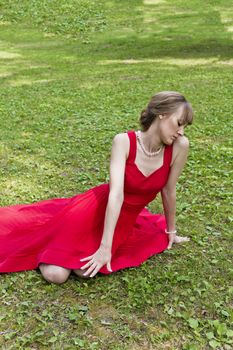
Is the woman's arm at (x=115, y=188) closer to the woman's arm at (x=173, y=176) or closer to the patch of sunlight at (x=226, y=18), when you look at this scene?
the woman's arm at (x=173, y=176)

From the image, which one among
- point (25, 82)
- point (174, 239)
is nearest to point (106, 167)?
point (174, 239)

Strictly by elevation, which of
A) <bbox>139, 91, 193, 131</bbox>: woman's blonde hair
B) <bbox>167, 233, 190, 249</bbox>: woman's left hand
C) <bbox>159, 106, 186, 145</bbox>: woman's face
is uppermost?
<bbox>139, 91, 193, 131</bbox>: woman's blonde hair

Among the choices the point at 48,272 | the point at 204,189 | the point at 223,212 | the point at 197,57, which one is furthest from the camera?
the point at 197,57

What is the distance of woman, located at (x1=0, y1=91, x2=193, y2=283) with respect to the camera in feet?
12.6

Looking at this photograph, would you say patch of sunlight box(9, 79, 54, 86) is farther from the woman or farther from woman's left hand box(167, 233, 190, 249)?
woman's left hand box(167, 233, 190, 249)

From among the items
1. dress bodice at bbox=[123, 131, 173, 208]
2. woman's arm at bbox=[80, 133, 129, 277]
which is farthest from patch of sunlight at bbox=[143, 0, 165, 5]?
woman's arm at bbox=[80, 133, 129, 277]

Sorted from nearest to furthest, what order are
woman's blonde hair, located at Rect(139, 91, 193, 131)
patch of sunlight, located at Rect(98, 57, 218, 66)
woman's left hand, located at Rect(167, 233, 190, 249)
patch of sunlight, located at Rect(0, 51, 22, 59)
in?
1. woman's blonde hair, located at Rect(139, 91, 193, 131)
2. woman's left hand, located at Rect(167, 233, 190, 249)
3. patch of sunlight, located at Rect(98, 57, 218, 66)
4. patch of sunlight, located at Rect(0, 51, 22, 59)

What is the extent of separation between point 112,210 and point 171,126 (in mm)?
762

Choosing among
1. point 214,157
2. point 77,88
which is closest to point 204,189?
point 214,157

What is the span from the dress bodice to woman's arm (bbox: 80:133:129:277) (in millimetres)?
99

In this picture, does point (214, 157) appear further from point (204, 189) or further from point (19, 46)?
point (19, 46)

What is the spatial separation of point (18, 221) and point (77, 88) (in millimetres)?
6865

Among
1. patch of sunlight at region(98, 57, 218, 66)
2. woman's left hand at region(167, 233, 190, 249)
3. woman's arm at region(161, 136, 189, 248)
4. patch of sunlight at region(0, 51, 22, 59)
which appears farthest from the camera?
patch of sunlight at region(0, 51, 22, 59)

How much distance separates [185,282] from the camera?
13.1ft
